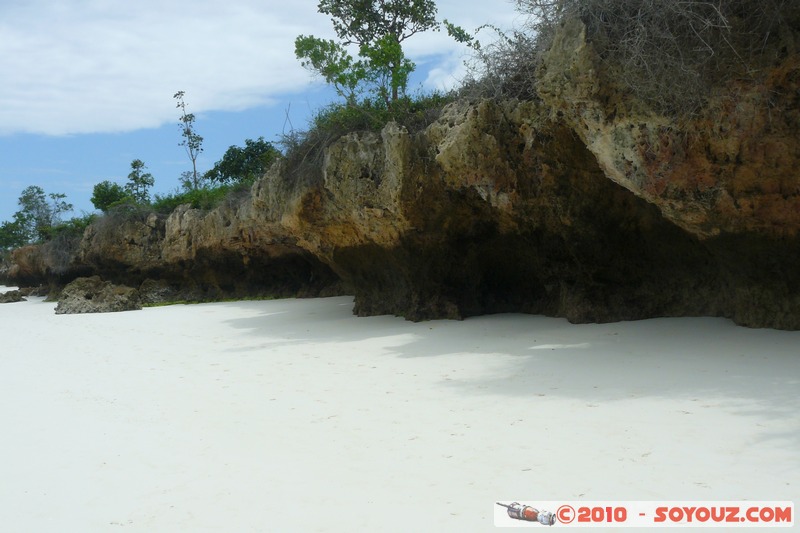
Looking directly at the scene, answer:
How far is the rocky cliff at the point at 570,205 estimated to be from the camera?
7.12 m

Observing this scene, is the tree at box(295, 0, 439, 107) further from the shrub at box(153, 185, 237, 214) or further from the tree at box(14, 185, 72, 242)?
the tree at box(14, 185, 72, 242)

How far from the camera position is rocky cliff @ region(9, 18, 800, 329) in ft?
23.4

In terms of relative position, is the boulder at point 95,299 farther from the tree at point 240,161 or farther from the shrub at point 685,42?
the shrub at point 685,42

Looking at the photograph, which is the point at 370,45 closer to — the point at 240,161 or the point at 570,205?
the point at 570,205

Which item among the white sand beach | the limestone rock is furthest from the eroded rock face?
the limestone rock

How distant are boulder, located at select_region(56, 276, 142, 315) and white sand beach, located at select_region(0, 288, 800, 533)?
34.0 feet

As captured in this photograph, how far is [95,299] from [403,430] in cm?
1710

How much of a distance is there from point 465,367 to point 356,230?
6.25 m

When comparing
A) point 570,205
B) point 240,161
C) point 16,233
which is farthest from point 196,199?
point 16,233

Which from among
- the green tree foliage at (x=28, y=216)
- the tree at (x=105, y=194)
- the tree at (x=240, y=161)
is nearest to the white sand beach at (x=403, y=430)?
the tree at (x=240, y=161)

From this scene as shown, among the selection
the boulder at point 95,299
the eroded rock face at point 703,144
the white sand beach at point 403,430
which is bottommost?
the white sand beach at point 403,430

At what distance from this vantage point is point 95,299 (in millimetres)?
19641

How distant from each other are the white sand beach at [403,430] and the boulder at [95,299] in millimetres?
10368

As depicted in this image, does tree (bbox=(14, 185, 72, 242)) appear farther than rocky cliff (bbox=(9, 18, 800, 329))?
Yes
